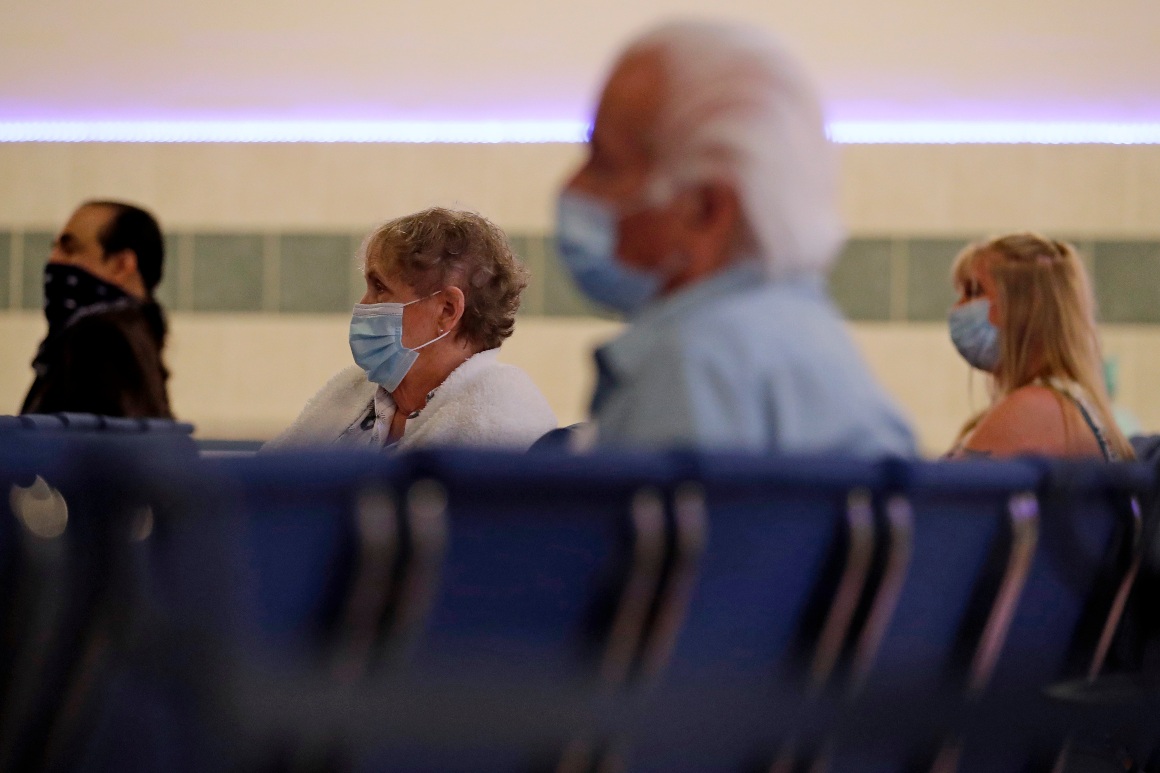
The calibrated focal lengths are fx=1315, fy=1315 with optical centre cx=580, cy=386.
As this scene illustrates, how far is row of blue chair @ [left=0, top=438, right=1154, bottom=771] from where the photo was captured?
2.39 feet

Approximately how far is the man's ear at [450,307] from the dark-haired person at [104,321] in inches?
46.2

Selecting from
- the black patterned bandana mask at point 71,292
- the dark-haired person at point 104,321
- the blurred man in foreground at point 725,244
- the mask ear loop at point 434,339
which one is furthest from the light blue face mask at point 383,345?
the blurred man in foreground at point 725,244

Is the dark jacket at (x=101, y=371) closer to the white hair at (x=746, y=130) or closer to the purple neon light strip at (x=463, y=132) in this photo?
the white hair at (x=746, y=130)

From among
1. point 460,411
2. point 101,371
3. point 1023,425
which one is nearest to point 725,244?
point 460,411

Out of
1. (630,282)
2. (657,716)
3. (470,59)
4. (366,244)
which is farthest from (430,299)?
(470,59)

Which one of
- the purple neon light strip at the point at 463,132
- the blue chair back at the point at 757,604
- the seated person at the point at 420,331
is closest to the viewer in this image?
the blue chair back at the point at 757,604

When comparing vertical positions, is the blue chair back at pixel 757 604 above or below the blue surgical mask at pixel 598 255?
below

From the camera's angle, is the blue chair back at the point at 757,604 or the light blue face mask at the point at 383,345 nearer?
the blue chair back at the point at 757,604

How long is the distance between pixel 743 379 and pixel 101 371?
9.03ft

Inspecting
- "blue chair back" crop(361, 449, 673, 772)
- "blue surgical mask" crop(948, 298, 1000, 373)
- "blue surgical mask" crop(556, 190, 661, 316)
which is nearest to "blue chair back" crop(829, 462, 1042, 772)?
"blue chair back" crop(361, 449, 673, 772)

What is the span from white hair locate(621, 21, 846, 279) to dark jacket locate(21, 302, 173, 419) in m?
2.59

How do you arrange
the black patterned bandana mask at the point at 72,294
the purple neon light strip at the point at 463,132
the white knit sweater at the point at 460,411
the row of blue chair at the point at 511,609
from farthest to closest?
the purple neon light strip at the point at 463,132, the black patterned bandana mask at the point at 72,294, the white knit sweater at the point at 460,411, the row of blue chair at the point at 511,609

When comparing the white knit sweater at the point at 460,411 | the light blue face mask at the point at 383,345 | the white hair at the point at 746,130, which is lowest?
the white knit sweater at the point at 460,411

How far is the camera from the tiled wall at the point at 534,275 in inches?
247
